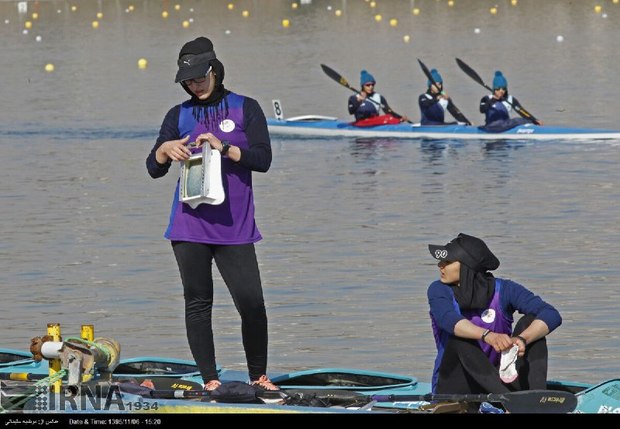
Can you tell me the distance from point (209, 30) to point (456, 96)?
26122 millimetres

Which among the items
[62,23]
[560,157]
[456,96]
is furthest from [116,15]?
[560,157]

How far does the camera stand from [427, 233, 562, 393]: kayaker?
8367mm

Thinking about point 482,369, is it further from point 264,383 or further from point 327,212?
point 327,212

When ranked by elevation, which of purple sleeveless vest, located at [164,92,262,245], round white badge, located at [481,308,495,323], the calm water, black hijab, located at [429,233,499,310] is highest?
purple sleeveless vest, located at [164,92,262,245]

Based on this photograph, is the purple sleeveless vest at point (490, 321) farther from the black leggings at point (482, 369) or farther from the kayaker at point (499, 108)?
the kayaker at point (499, 108)

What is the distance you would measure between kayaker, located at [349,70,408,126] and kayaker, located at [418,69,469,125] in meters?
0.60

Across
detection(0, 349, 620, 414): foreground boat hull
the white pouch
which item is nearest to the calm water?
detection(0, 349, 620, 414): foreground boat hull

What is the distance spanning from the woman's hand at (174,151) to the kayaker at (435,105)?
18.1m

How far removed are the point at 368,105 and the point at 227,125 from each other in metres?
19.1

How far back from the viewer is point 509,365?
27.4 feet

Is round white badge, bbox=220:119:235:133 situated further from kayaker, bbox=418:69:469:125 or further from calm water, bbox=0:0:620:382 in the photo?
kayaker, bbox=418:69:469:125

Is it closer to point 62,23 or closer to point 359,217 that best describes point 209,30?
point 62,23

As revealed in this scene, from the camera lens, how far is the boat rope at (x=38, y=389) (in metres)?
8.70

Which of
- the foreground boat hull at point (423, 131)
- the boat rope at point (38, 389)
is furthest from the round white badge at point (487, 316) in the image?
the foreground boat hull at point (423, 131)
